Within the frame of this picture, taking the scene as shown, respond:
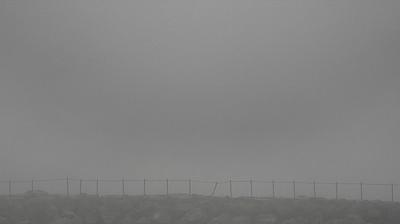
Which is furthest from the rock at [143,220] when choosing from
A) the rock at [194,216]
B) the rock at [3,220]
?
the rock at [3,220]

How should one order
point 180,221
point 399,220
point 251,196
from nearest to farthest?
1. point 399,220
2. point 180,221
3. point 251,196

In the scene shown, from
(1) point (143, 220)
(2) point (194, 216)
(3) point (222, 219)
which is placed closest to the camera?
(3) point (222, 219)

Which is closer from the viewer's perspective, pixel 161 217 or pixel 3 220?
pixel 161 217

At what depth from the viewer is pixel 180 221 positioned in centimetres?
5766

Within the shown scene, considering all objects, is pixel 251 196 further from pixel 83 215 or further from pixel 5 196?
pixel 5 196

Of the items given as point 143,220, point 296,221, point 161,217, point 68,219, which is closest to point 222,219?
point 161,217

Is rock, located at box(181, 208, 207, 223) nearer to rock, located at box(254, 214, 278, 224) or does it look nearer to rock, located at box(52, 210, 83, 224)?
rock, located at box(254, 214, 278, 224)

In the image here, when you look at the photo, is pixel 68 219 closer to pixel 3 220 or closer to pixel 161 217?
pixel 3 220

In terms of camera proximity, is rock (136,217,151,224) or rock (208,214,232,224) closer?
rock (208,214,232,224)

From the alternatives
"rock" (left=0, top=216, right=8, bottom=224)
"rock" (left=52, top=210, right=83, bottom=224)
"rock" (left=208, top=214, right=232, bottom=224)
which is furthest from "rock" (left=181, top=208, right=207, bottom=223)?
"rock" (left=0, top=216, right=8, bottom=224)

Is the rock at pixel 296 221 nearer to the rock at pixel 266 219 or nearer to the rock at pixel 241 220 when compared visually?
the rock at pixel 266 219

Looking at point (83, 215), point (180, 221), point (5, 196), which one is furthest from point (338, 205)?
point (5, 196)

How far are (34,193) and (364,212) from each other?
36.5 meters

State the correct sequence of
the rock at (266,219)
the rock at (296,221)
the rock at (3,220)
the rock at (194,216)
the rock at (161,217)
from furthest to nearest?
the rock at (3,220) → the rock at (161,217) → the rock at (194,216) → the rock at (266,219) → the rock at (296,221)
